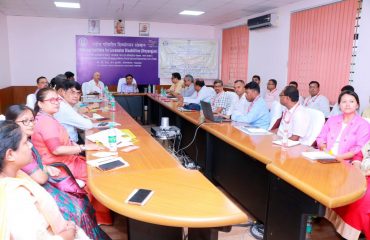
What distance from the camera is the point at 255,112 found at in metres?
3.58

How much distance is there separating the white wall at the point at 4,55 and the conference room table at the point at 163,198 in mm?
6157

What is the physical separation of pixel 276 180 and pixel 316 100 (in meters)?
→ 3.48

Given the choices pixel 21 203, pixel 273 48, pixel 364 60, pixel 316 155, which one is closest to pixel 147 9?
pixel 273 48

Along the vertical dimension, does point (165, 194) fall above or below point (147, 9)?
below

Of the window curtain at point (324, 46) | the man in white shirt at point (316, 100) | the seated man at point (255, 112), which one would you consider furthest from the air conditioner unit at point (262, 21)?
the seated man at point (255, 112)

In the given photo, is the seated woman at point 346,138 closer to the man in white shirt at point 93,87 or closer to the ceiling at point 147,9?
the ceiling at point 147,9

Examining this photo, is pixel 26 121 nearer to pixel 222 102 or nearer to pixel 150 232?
pixel 150 232

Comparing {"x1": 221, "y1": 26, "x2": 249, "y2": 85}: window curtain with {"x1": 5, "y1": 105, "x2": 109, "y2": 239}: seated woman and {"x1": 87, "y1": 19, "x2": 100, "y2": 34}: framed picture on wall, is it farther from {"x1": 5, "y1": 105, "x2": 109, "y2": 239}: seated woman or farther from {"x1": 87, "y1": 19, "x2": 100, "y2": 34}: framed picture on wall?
{"x1": 5, "y1": 105, "x2": 109, "y2": 239}: seated woman

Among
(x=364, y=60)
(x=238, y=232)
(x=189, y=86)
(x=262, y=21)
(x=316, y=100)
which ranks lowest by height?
(x=238, y=232)

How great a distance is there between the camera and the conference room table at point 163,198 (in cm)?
137

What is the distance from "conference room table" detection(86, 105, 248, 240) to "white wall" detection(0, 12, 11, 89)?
616 cm

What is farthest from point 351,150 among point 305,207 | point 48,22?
point 48,22

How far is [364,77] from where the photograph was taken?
14.6ft

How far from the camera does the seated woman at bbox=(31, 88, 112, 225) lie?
2.22m
